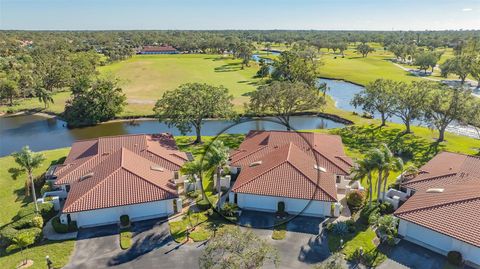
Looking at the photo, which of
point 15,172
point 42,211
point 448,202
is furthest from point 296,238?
Answer: point 15,172

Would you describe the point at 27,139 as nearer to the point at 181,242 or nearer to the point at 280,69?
the point at 181,242

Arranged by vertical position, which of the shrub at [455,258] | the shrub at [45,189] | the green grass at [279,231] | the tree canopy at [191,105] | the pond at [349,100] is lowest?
the green grass at [279,231]

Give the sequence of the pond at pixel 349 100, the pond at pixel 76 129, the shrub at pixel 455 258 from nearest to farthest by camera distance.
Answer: the shrub at pixel 455 258
the pond at pixel 349 100
the pond at pixel 76 129

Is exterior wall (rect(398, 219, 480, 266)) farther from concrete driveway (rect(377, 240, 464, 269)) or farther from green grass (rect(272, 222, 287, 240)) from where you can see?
green grass (rect(272, 222, 287, 240))

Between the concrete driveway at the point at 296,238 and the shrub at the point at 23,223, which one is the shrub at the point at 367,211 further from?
the shrub at the point at 23,223

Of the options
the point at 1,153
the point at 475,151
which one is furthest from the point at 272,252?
the point at 1,153

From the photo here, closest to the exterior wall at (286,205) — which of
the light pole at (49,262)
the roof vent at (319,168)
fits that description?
the roof vent at (319,168)

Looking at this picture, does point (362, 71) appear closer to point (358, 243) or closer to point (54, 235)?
point (358, 243)
